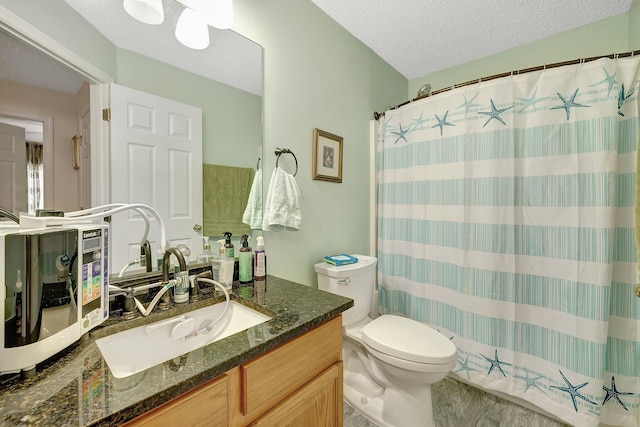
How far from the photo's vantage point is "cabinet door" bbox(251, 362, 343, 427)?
734 millimetres

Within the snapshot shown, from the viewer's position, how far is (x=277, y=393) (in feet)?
2.42

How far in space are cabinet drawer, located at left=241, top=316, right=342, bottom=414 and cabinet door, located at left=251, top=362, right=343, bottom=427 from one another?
0.8 inches

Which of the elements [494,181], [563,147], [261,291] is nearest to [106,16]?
[261,291]

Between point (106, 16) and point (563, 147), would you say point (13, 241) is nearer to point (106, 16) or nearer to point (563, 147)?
point (106, 16)

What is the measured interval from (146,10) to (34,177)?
2.36 ft

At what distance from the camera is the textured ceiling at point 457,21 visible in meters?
1.59

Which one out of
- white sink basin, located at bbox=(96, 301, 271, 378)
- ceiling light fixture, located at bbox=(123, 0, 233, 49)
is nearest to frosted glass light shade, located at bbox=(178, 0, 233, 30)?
ceiling light fixture, located at bbox=(123, 0, 233, 49)

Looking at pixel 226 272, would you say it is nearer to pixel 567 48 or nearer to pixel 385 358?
pixel 385 358

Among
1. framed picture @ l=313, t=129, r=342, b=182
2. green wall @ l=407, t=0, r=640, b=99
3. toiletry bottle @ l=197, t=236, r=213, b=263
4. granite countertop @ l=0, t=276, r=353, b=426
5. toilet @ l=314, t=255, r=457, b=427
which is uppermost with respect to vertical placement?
green wall @ l=407, t=0, r=640, b=99

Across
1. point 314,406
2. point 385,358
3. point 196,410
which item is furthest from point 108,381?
point 385,358

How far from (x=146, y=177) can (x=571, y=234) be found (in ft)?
6.42

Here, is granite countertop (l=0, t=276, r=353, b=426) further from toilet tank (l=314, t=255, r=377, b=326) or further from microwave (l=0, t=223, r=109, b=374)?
toilet tank (l=314, t=255, r=377, b=326)

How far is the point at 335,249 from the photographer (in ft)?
5.90

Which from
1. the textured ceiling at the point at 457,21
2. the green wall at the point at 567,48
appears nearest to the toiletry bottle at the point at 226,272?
the textured ceiling at the point at 457,21
